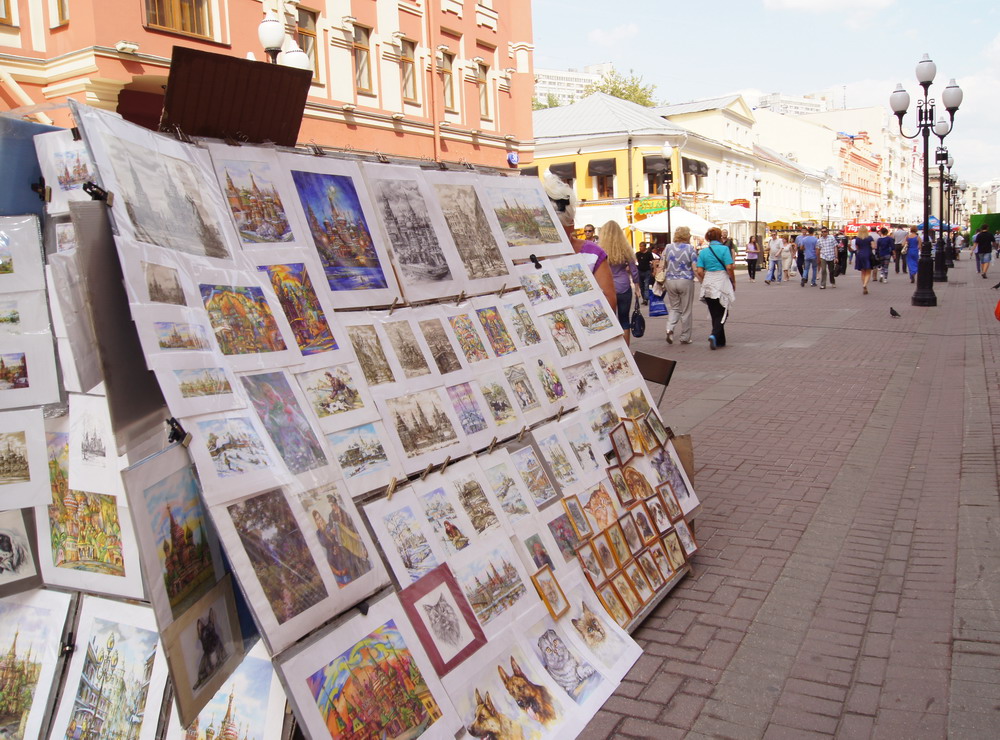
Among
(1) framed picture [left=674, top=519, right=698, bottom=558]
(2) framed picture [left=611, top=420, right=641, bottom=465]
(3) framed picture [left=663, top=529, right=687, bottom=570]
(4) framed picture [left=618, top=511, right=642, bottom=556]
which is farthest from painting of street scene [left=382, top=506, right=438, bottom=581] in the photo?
(1) framed picture [left=674, top=519, right=698, bottom=558]

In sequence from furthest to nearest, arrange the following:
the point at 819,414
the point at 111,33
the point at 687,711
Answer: the point at 111,33
the point at 819,414
the point at 687,711

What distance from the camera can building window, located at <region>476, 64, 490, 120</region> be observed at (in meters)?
25.7

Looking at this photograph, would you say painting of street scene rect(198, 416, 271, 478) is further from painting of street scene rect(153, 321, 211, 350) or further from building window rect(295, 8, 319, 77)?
building window rect(295, 8, 319, 77)

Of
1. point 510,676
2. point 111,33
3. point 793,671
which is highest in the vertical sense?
point 111,33

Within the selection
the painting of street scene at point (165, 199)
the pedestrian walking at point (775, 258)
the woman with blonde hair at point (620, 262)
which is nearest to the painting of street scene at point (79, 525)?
the painting of street scene at point (165, 199)

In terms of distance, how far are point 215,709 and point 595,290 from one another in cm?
302

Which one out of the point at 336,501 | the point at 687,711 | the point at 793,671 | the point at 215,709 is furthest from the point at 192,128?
the point at 793,671

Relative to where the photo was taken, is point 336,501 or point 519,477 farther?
point 519,477

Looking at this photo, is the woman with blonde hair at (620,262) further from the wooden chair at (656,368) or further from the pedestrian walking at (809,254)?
the pedestrian walking at (809,254)

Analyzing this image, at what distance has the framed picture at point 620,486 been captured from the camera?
13.6 feet

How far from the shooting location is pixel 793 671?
367 centimetres

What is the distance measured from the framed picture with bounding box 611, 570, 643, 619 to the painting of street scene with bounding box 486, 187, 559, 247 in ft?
5.50

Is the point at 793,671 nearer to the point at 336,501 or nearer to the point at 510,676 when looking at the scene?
the point at 510,676

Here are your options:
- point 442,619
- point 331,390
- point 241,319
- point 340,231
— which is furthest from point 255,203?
point 442,619
